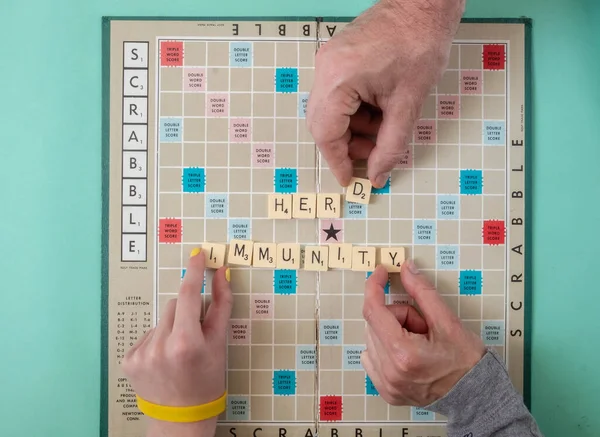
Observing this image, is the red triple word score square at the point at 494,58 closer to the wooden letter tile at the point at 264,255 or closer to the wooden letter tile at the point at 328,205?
the wooden letter tile at the point at 328,205

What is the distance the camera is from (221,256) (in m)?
1.03

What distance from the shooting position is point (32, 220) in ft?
3.43

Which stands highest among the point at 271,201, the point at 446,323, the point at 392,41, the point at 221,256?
the point at 392,41

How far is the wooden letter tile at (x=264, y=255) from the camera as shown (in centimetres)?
103

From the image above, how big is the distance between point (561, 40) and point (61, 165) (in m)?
1.21

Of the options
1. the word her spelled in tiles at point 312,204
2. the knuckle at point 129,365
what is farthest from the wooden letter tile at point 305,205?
the knuckle at point 129,365

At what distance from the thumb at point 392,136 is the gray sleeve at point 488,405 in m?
0.44

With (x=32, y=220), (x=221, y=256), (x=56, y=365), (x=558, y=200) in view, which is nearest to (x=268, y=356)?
(x=221, y=256)

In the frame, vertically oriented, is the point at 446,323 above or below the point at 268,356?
above

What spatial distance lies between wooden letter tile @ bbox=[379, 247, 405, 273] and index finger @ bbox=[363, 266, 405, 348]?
19 millimetres

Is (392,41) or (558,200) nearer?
(392,41)

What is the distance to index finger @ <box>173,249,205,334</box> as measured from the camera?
922mm

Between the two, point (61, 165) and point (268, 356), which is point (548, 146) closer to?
point (268, 356)

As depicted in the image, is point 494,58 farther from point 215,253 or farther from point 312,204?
point 215,253
